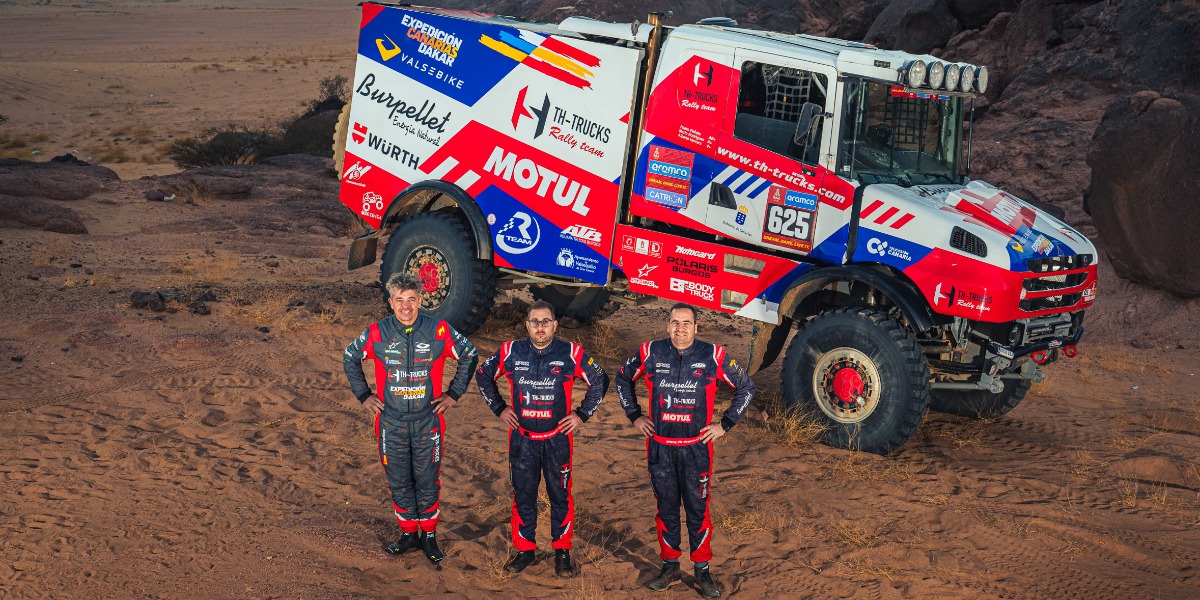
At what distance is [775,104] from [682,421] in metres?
3.64

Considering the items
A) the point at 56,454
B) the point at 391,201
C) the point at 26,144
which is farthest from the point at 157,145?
the point at 56,454

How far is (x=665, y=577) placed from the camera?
6.09m

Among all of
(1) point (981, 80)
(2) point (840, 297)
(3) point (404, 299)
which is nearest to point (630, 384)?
(3) point (404, 299)

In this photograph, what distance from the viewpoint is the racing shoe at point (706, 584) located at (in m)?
5.98

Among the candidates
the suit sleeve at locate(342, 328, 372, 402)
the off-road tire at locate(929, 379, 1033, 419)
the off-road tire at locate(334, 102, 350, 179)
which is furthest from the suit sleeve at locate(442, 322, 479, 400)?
the off-road tire at locate(334, 102, 350, 179)

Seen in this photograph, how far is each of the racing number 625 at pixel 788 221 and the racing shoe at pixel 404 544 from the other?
401cm

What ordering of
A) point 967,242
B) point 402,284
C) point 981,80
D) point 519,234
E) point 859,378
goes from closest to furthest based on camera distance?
point 402,284 → point 967,242 → point 859,378 → point 981,80 → point 519,234

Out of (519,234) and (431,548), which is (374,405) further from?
(519,234)

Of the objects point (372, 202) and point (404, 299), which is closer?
point (404, 299)

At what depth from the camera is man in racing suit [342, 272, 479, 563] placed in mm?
6117

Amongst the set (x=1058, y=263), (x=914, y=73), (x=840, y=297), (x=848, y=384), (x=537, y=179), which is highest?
(x=914, y=73)

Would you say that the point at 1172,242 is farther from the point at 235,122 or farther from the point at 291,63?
the point at 291,63

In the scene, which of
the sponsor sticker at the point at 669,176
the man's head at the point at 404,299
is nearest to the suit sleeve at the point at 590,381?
the man's head at the point at 404,299

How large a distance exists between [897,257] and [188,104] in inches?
1400
